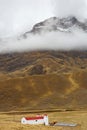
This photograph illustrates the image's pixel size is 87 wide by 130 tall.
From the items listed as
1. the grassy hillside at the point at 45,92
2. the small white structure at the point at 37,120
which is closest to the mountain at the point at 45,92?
the grassy hillside at the point at 45,92

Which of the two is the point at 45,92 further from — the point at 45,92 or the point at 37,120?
the point at 37,120

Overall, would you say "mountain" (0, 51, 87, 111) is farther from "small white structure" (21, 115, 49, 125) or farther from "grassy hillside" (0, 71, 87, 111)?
"small white structure" (21, 115, 49, 125)

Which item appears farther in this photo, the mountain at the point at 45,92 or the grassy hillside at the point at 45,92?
the grassy hillside at the point at 45,92

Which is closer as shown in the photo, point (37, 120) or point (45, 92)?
point (37, 120)

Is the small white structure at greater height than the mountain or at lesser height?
lesser

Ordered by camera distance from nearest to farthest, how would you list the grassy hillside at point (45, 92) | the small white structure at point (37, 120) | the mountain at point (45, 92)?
the small white structure at point (37, 120)
the mountain at point (45, 92)
the grassy hillside at point (45, 92)

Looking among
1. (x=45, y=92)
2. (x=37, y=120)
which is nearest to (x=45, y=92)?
(x=45, y=92)

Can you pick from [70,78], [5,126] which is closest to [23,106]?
[70,78]

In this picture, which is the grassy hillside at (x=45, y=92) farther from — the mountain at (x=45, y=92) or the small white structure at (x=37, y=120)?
the small white structure at (x=37, y=120)

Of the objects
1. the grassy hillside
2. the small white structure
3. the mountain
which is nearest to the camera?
the small white structure

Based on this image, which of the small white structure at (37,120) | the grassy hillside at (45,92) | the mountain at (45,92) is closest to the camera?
the small white structure at (37,120)

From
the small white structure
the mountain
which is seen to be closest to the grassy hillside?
the mountain

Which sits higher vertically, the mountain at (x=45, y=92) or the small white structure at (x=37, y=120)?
the mountain at (x=45, y=92)
